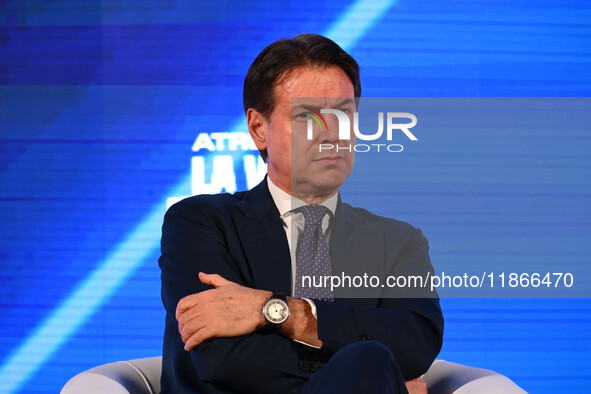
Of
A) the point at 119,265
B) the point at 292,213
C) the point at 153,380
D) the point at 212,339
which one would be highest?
the point at 292,213

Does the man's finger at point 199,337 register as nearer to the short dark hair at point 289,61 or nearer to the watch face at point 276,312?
the watch face at point 276,312

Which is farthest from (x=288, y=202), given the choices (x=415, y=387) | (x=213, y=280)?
(x=415, y=387)

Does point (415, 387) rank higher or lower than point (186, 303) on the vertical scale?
lower

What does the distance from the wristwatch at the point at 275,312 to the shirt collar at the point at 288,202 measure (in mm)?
462

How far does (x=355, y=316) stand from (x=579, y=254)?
1725 mm

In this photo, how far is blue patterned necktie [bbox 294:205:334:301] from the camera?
6.54 feet

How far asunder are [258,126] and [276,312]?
78cm

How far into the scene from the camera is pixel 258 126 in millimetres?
2260

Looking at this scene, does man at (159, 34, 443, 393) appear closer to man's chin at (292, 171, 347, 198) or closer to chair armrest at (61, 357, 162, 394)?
man's chin at (292, 171, 347, 198)

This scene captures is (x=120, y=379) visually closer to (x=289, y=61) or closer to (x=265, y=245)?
(x=265, y=245)

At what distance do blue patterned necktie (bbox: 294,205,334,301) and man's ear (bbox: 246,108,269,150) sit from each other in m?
0.33

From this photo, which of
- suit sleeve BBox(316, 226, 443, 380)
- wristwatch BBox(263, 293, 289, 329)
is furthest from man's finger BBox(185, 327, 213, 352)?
suit sleeve BBox(316, 226, 443, 380)

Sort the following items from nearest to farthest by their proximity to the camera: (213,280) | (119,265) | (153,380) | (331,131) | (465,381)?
(213,280)
(465,381)
(331,131)
(153,380)
(119,265)

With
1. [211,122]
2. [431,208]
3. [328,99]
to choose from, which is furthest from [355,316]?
[211,122]
